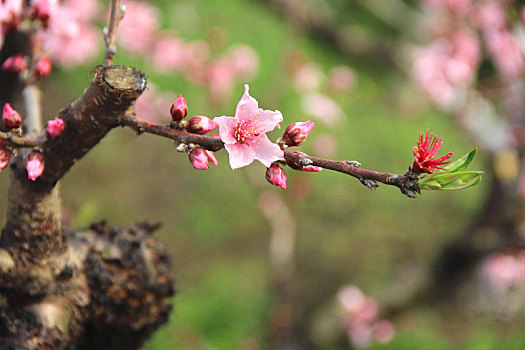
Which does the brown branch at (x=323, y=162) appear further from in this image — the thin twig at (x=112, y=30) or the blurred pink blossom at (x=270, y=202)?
the blurred pink blossom at (x=270, y=202)

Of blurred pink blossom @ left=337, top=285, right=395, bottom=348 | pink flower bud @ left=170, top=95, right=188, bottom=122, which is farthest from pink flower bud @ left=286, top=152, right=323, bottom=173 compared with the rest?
blurred pink blossom @ left=337, top=285, right=395, bottom=348

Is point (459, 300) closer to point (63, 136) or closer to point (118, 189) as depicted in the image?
point (118, 189)

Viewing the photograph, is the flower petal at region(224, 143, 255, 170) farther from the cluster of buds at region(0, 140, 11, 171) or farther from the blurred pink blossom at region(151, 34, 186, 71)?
the blurred pink blossom at region(151, 34, 186, 71)

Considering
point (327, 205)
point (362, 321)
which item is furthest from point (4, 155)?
point (327, 205)

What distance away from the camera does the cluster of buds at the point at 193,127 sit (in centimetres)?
85

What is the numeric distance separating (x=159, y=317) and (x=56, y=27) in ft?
2.76

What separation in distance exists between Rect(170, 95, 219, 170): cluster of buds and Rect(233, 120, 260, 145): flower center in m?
0.05

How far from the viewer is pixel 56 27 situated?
1.29 metres

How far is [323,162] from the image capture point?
0.77 m

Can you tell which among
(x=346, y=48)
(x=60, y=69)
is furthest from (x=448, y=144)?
(x=60, y=69)

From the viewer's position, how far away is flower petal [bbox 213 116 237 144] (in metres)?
0.84

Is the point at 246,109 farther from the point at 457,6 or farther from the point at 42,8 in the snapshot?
the point at 457,6

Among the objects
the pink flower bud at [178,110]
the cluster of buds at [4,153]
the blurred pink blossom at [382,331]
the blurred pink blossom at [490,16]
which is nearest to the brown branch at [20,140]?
the cluster of buds at [4,153]

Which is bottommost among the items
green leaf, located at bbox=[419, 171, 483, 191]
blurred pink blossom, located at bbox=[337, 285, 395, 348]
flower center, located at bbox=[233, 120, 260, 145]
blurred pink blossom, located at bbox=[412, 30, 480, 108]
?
flower center, located at bbox=[233, 120, 260, 145]
